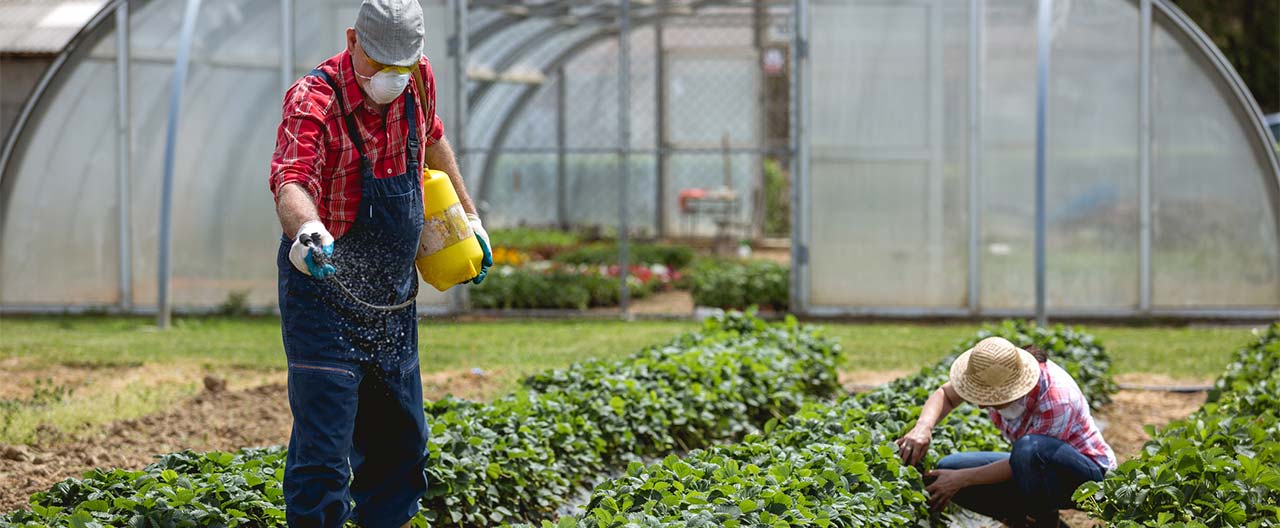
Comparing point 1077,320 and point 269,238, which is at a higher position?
point 269,238

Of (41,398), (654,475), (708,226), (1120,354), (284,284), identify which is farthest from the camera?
(708,226)

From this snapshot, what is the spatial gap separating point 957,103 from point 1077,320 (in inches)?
81.0

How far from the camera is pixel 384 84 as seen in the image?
3.76m

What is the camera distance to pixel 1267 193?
11.2m

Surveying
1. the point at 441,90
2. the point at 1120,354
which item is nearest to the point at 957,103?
the point at 1120,354

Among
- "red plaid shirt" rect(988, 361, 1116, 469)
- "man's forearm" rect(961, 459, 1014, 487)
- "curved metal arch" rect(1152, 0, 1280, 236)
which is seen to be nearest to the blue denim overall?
"man's forearm" rect(961, 459, 1014, 487)

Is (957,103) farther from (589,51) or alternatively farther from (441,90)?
(589,51)

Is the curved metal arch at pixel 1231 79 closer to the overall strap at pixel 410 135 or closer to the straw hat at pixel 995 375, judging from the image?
the straw hat at pixel 995 375

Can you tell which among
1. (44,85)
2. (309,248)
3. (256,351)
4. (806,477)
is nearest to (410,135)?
(309,248)

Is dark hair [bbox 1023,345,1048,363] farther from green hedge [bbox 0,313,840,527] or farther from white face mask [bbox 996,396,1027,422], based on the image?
green hedge [bbox 0,313,840,527]

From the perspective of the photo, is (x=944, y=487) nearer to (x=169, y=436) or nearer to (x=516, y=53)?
(x=169, y=436)

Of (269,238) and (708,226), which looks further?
(708,226)

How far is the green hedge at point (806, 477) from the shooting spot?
3.94 m

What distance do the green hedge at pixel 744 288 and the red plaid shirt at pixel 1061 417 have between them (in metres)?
7.03
